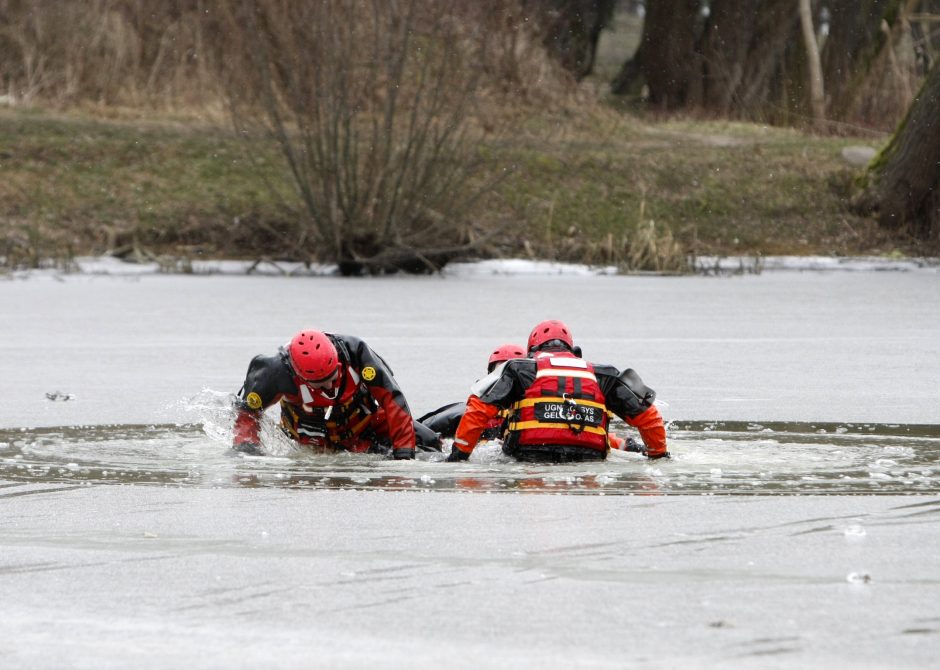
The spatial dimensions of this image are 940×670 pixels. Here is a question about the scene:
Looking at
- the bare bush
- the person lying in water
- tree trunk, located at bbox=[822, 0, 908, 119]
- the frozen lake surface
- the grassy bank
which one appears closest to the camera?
the frozen lake surface

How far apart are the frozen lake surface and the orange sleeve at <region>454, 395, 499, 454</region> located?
0.17m

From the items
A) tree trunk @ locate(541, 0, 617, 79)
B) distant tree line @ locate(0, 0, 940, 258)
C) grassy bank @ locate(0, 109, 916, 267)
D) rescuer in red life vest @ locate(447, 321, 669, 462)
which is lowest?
rescuer in red life vest @ locate(447, 321, 669, 462)

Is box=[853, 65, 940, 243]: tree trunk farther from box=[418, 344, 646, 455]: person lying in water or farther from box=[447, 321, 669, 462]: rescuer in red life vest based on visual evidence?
box=[447, 321, 669, 462]: rescuer in red life vest

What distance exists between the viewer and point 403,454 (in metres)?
10.7

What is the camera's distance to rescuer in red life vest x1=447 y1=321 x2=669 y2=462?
33.1 feet

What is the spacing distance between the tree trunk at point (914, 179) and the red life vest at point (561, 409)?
23.4 metres

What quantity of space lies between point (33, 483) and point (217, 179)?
2537 centimetres

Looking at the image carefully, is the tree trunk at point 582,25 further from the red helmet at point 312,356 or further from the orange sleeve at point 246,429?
the red helmet at point 312,356

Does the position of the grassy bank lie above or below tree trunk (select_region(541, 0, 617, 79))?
below

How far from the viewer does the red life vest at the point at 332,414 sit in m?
10.9

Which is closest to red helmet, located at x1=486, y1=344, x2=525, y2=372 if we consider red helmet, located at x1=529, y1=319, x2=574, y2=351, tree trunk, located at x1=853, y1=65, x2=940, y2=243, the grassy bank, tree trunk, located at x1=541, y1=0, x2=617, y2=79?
red helmet, located at x1=529, y1=319, x2=574, y2=351

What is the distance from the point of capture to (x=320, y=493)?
348 inches

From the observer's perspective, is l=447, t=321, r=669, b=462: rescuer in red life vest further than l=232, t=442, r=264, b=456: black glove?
No

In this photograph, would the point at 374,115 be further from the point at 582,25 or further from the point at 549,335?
the point at 582,25
